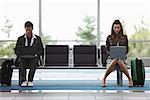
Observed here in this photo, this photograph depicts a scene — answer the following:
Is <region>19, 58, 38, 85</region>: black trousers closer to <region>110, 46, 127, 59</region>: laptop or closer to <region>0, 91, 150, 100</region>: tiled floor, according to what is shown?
<region>0, 91, 150, 100</region>: tiled floor

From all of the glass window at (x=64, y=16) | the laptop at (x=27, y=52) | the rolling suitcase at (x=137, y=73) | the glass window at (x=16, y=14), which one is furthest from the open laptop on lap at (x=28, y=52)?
the glass window at (x=16, y=14)

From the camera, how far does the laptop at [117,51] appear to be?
6.55 meters

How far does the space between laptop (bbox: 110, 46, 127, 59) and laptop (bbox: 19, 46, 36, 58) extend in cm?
138

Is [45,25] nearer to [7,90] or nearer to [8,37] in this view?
[8,37]

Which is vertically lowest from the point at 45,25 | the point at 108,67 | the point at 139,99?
the point at 139,99

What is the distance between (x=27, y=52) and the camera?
6.64m

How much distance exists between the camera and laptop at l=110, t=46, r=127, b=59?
6551 mm

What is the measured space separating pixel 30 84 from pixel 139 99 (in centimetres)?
211

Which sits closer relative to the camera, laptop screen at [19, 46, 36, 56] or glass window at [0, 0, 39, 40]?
laptop screen at [19, 46, 36, 56]

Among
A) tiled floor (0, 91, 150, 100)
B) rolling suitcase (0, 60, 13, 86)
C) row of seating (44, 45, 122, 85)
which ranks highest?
row of seating (44, 45, 122, 85)

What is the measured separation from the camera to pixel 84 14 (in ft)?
40.3

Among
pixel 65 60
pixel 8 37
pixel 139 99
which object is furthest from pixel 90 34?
pixel 139 99

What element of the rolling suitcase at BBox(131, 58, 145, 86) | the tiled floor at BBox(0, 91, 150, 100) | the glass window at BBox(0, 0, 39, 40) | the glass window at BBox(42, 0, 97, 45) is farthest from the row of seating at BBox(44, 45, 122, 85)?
the glass window at BBox(0, 0, 39, 40)

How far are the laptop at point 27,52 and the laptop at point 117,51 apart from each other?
1378mm
